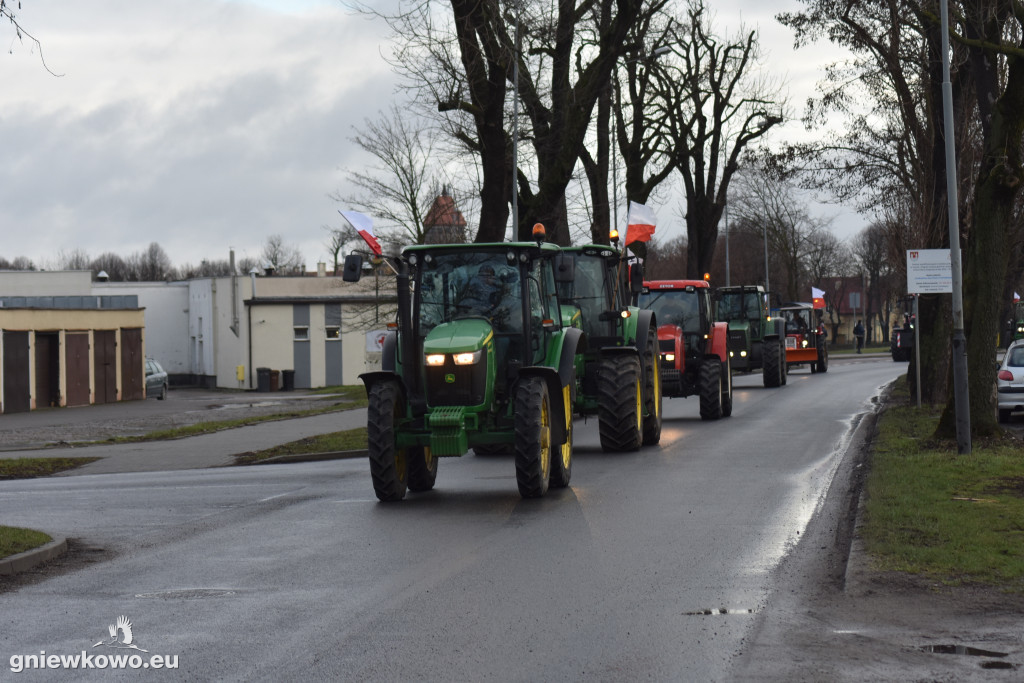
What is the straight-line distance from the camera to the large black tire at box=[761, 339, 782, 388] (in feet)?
126

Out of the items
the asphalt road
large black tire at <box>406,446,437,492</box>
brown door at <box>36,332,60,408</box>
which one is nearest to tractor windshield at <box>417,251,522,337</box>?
large black tire at <box>406,446,437,492</box>

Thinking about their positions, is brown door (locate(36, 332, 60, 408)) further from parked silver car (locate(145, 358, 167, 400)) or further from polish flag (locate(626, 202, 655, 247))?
polish flag (locate(626, 202, 655, 247))


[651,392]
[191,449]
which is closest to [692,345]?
[651,392]

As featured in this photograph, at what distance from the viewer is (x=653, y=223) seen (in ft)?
86.8

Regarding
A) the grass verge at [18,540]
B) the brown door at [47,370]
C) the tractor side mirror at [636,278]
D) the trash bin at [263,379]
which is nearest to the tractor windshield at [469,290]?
the grass verge at [18,540]

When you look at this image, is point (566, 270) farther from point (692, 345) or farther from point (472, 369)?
point (692, 345)

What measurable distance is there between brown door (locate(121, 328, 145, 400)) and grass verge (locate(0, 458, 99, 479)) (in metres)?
27.6

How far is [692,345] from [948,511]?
14.7m

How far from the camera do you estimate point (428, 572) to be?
9484 mm

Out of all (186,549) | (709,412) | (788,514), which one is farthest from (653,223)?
(186,549)

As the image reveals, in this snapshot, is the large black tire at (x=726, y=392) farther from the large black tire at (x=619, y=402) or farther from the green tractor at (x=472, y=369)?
the green tractor at (x=472, y=369)

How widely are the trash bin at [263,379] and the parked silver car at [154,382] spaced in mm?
8295

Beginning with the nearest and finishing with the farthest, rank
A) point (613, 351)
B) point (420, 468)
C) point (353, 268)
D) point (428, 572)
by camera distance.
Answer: point (428, 572) → point (353, 268) → point (420, 468) → point (613, 351)

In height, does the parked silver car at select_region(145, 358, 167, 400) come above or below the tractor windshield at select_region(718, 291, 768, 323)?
below
